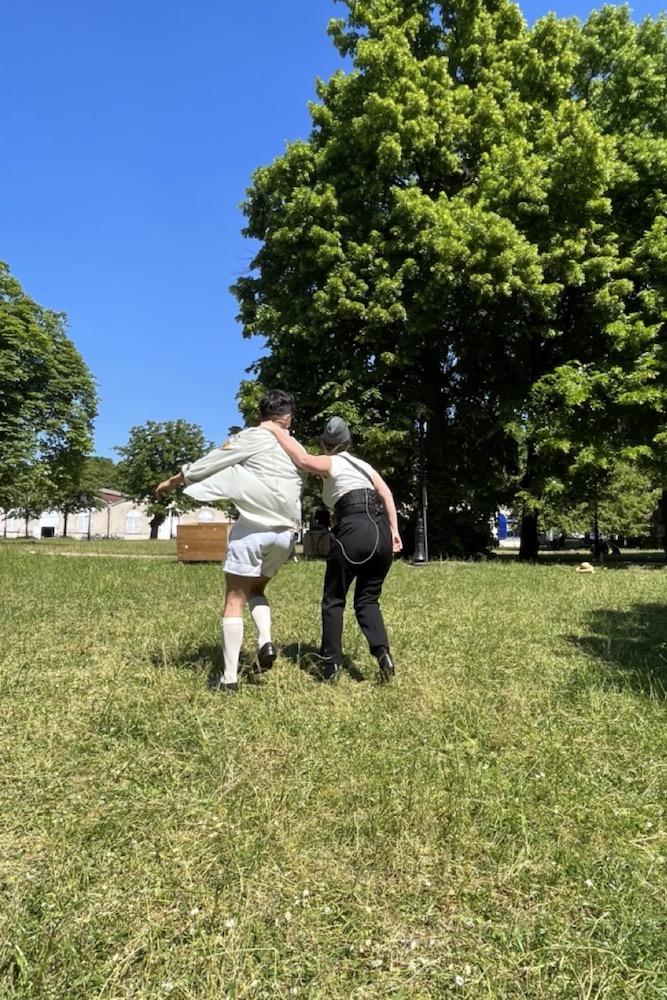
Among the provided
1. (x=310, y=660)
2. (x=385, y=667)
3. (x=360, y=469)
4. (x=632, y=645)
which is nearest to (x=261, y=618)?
(x=310, y=660)

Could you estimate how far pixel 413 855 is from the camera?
92.7 inches

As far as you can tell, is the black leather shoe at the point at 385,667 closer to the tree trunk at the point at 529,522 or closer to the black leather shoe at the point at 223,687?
the black leather shoe at the point at 223,687

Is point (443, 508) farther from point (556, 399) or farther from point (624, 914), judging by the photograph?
point (624, 914)

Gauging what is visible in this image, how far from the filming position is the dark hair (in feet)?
15.0

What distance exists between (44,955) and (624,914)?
1.64 meters

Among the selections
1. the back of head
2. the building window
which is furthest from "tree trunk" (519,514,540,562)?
the building window

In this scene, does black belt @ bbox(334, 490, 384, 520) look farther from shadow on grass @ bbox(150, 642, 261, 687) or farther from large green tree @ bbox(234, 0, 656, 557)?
large green tree @ bbox(234, 0, 656, 557)

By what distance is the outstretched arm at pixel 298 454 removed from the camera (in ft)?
14.4

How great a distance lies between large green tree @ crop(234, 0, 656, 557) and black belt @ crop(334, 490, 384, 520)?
13.3m

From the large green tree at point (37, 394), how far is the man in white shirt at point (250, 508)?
25123 mm

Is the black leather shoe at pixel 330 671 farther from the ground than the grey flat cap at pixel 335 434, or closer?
closer

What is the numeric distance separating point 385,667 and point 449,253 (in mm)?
14670

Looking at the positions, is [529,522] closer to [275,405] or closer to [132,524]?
[275,405]

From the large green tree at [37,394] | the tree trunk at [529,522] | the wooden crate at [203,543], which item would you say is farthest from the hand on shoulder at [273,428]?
the large green tree at [37,394]
